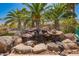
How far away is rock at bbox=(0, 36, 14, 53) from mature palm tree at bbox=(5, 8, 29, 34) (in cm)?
13

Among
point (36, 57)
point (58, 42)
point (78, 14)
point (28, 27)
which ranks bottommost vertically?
point (36, 57)

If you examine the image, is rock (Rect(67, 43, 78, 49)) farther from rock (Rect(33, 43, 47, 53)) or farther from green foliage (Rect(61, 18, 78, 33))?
rock (Rect(33, 43, 47, 53))

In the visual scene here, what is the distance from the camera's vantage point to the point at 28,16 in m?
1.73

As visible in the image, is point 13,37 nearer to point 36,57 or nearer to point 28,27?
point 28,27

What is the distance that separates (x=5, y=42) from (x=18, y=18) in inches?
9.9

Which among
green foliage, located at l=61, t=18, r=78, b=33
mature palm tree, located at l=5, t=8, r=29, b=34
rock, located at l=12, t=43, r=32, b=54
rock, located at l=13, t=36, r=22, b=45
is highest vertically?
mature palm tree, located at l=5, t=8, r=29, b=34

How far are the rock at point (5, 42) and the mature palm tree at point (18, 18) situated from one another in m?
0.13

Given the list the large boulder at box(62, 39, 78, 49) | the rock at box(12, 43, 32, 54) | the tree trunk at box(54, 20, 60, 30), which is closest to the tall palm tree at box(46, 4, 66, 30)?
the tree trunk at box(54, 20, 60, 30)

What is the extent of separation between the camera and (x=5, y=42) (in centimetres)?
171

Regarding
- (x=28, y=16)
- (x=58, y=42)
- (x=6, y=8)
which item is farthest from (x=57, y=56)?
(x=6, y=8)

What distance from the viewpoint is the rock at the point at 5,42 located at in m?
1.70

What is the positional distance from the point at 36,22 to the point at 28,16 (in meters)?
0.09

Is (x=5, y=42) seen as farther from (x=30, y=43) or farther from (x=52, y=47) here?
(x=52, y=47)

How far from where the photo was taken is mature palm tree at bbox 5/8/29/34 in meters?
1.71
